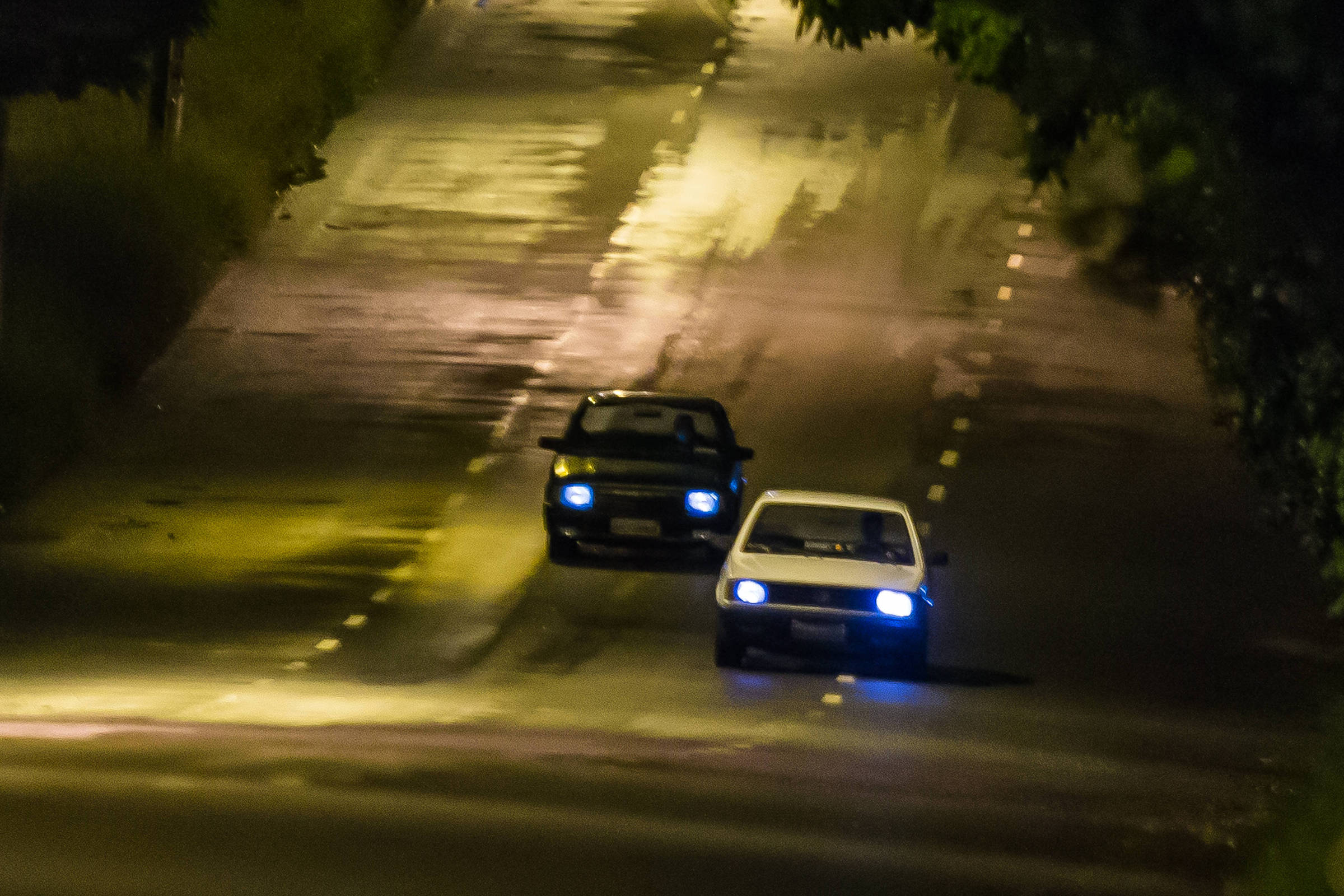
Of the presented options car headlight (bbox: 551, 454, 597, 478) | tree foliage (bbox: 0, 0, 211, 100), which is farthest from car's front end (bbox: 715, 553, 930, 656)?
tree foliage (bbox: 0, 0, 211, 100)

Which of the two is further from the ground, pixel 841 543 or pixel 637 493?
pixel 841 543

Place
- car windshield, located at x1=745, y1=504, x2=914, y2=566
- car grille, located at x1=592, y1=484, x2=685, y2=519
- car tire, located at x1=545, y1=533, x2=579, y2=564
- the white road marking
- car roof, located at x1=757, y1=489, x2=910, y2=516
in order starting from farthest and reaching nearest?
the white road marking
car tire, located at x1=545, y1=533, x2=579, y2=564
car grille, located at x1=592, y1=484, x2=685, y2=519
car roof, located at x1=757, y1=489, x2=910, y2=516
car windshield, located at x1=745, y1=504, x2=914, y2=566

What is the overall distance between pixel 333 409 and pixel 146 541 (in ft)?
18.5

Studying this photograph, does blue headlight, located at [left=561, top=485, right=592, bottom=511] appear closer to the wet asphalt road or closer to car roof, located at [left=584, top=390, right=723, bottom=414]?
the wet asphalt road

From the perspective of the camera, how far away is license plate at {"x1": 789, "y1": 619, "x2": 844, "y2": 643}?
15.9m

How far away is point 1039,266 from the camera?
33.8 meters

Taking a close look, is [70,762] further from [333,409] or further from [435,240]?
[435,240]

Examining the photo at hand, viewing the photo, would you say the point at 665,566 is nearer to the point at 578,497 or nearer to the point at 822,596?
the point at 578,497

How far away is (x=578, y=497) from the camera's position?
20.4 meters

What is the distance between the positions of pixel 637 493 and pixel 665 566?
3.50 ft

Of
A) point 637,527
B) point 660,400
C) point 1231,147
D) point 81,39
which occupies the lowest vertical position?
point 637,527

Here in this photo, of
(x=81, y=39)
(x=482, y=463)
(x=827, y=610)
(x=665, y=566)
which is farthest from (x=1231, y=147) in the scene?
(x=482, y=463)

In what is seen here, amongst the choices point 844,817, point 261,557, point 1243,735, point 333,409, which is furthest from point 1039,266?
point 844,817

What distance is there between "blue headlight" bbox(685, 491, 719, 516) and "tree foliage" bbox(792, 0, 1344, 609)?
4319mm
